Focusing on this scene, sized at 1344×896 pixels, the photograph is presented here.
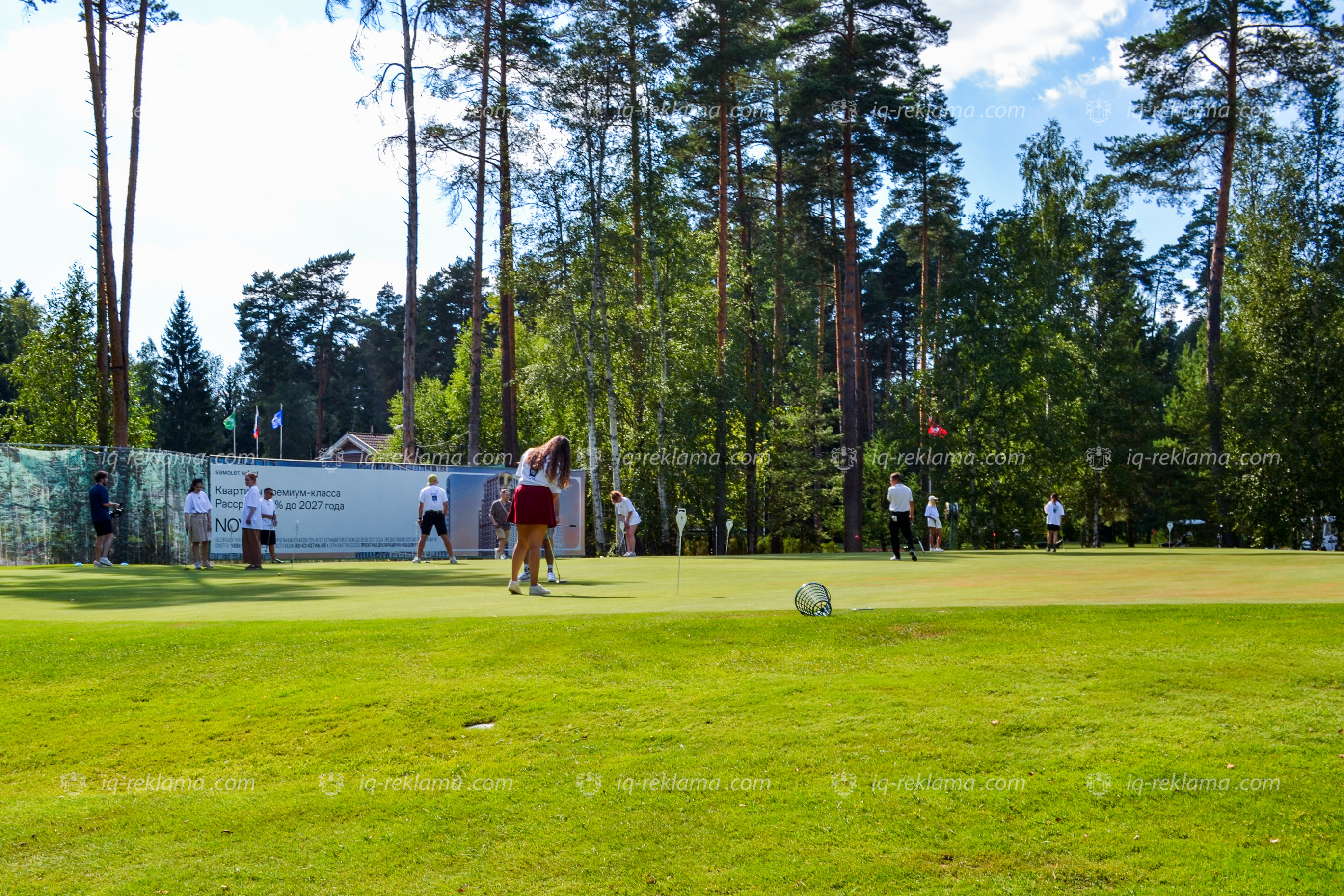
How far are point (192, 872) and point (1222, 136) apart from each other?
149 feet

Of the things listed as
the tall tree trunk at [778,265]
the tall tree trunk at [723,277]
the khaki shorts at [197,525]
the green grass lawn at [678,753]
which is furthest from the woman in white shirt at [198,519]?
the tall tree trunk at [778,265]

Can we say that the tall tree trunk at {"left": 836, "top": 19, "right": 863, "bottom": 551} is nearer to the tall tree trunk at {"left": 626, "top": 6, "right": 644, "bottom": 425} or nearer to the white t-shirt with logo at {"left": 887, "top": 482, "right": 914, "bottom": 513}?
the tall tree trunk at {"left": 626, "top": 6, "right": 644, "bottom": 425}

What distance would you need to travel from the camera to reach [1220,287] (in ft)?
132

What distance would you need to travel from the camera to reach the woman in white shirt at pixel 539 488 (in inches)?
497

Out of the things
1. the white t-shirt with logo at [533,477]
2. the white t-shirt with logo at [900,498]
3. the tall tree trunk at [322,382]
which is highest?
the tall tree trunk at [322,382]

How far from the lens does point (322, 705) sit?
757 cm

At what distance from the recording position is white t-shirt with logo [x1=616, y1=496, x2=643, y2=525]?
2934 cm

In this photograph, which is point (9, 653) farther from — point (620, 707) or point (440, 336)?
point (440, 336)

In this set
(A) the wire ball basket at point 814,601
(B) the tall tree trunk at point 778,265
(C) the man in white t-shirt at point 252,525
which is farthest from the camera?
(B) the tall tree trunk at point 778,265

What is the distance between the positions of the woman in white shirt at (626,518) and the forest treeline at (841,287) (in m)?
4.80

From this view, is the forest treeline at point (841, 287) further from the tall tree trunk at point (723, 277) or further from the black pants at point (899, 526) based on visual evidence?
the black pants at point (899, 526)

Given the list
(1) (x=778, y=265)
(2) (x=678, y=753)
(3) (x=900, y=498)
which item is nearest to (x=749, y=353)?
(1) (x=778, y=265)

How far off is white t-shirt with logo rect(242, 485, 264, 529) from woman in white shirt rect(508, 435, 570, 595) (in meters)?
10.8

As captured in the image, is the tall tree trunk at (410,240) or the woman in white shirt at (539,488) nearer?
the woman in white shirt at (539,488)
